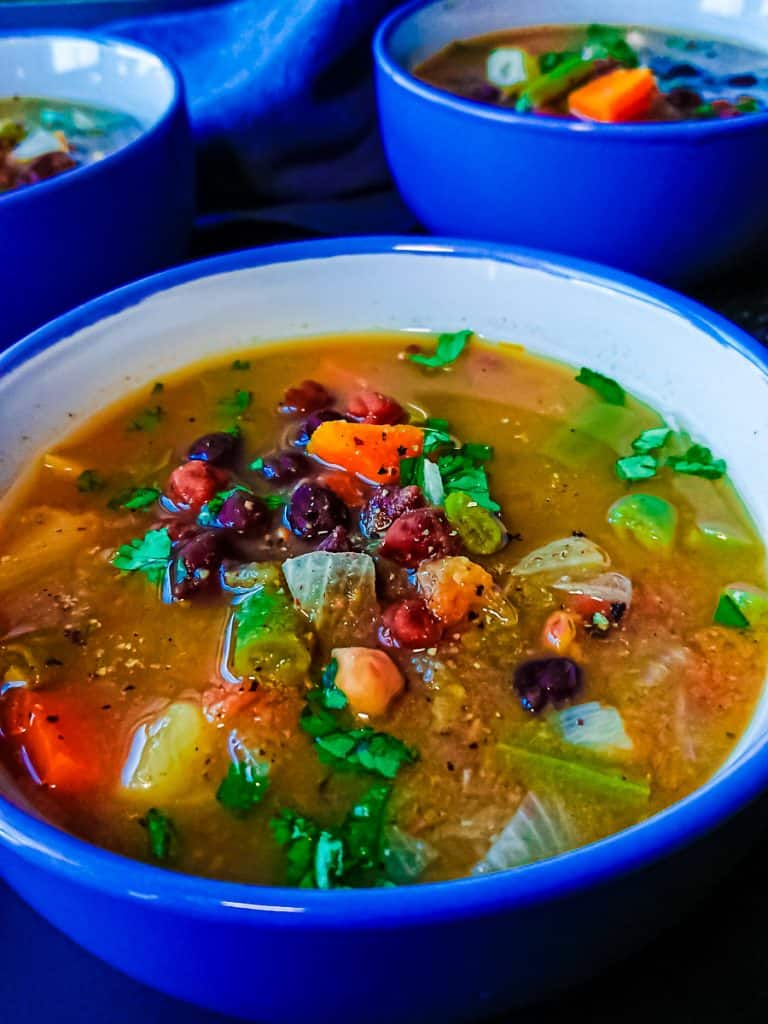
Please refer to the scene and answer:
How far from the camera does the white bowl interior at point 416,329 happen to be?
5.40 ft

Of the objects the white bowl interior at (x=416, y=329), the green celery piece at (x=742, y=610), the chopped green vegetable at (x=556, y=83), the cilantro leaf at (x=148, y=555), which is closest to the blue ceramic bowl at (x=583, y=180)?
the white bowl interior at (x=416, y=329)

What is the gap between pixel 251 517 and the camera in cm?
156

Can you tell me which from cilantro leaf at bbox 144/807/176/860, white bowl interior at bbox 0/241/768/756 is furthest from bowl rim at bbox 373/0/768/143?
cilantro leaf at bbox 144/807/176/860

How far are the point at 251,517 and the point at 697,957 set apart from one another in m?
0.82

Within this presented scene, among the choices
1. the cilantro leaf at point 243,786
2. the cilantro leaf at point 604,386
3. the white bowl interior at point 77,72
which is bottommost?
the cilantro leaf at point 243,786

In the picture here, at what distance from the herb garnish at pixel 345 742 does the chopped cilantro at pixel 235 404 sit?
2.21 feet

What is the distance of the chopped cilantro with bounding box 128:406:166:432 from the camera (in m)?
1.82

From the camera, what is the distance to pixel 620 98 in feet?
7.50

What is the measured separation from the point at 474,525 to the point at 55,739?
636 mm

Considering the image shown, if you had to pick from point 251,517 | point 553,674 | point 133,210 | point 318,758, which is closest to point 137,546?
point 251,517

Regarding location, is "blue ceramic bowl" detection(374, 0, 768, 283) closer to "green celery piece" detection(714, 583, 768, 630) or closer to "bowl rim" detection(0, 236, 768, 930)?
"green celery piece" detection(714, 583, 768, 630)

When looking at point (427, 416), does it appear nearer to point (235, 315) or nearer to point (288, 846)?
point (235, 315)

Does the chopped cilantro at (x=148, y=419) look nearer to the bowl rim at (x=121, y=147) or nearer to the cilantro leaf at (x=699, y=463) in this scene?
the bowl rim at (x=121, y=147)

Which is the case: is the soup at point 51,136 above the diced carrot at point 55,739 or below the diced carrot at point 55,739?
above
